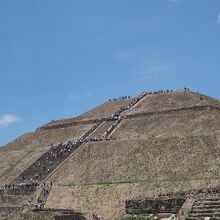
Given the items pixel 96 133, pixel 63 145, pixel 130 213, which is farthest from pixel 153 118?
pixel 130 213

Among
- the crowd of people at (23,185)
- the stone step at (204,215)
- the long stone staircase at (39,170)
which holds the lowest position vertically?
the stone step at (204,215)

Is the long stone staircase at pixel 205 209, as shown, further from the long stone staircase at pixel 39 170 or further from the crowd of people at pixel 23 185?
the crowd of people at pixel 23 185

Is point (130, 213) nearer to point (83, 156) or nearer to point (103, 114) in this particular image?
point (83, 156)

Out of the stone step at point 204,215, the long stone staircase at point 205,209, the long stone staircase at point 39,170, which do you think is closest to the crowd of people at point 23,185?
the long stone staircase at point 39,170

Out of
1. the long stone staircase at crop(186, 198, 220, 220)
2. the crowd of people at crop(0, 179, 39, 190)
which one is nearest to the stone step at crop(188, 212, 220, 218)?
the long stone staircase at crop(186, 198, 220, 220)

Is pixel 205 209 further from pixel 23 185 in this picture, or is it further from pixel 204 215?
pixel 23 185

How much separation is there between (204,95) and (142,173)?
88.7 ft

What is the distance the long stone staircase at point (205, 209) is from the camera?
22547 millimetres

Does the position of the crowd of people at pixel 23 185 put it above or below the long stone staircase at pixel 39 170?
below

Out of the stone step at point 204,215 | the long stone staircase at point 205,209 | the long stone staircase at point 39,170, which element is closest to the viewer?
the stone step at point 204,215

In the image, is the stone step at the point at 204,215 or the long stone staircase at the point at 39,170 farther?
the long stone staircase at the point at 39,170

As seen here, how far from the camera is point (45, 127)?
68.6 m

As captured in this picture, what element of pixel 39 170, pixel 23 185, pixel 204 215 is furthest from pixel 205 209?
pixel 39 170

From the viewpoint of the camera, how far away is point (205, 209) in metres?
23.2
